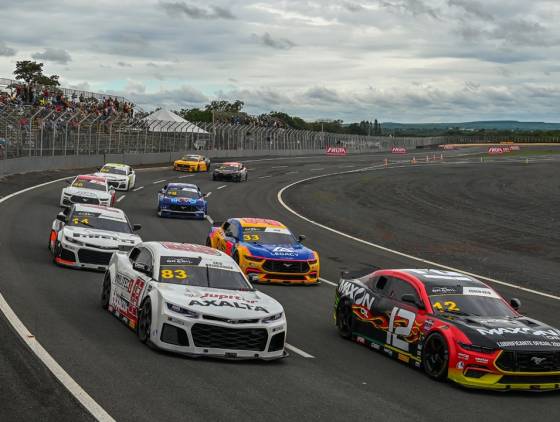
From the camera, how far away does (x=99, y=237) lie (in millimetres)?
20438

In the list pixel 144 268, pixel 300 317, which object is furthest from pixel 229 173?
pixel 144 268

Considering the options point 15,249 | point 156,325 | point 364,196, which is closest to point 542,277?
point 15,249

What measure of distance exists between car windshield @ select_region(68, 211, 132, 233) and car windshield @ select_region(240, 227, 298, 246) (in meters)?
2.81

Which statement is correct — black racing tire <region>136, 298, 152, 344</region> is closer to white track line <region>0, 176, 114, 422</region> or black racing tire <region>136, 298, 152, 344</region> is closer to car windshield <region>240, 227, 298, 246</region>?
white track line <region>0, 176, 114, 422</region>

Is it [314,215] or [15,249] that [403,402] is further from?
[314,215]

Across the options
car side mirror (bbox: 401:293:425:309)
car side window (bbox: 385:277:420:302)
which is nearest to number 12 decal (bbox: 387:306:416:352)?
car side mirror (bbox: 401:293:425:309)

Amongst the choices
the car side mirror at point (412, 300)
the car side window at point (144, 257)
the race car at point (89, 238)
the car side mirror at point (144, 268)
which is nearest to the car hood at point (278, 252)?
the race car at point (89, 238)

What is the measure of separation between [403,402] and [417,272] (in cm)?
400

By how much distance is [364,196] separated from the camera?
5053cm

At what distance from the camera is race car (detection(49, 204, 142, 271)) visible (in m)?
20.1

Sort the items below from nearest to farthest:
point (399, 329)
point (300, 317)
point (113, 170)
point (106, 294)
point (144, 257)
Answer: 1. point (399, 329)
2. point (144, 257)
3. point (106, 294)
4. point (300, 317)
5. point (113, 170)

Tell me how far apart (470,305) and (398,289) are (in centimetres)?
A: 123

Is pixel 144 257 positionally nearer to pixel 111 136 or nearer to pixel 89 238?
pixel 89 238

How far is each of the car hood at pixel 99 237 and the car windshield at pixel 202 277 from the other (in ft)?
23.0
